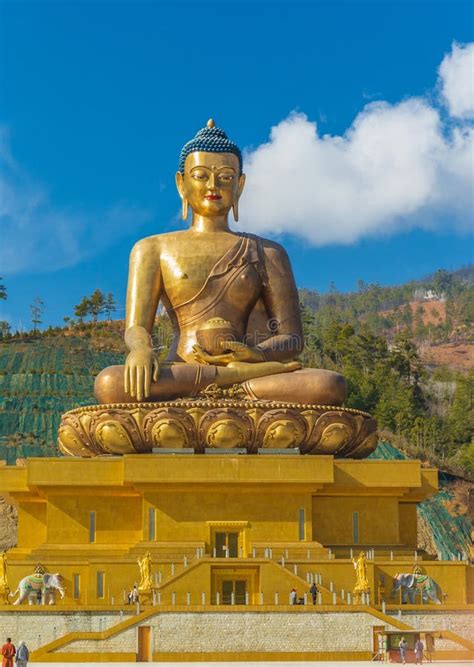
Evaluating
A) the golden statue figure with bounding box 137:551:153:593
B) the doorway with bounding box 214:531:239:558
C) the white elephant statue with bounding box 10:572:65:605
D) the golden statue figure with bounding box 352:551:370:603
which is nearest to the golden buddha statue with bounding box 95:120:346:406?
the doorway with bounding box 214:531:239:558

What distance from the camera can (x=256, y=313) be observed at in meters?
19.9

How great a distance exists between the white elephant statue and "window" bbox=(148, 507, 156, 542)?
149 cm

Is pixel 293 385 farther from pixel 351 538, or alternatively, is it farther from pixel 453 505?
pixel 453 505

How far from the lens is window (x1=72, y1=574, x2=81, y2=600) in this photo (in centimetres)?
1656

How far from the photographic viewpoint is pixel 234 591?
627 inches

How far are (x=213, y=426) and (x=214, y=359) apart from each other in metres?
1.43

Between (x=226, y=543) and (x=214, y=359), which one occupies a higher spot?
(x=214, y=359)

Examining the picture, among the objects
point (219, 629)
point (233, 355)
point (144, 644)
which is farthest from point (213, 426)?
point (144, 644)

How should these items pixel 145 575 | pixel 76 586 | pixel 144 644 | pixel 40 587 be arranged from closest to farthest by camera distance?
1. pixel 144 644
2. pixel 145 575
3. pixel 40 587
4. pixel 76 586

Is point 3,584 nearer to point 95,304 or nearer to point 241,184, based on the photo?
point 241,184

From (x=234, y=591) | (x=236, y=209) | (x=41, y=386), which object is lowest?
(x=234, y=591)

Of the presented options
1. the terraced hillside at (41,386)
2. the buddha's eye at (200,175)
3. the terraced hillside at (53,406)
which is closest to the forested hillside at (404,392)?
the terraced hillside at (53,406)

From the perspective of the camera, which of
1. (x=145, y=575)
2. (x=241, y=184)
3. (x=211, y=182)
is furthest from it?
(x=241, y=184)

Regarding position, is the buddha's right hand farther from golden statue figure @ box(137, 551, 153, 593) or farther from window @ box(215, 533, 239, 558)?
golden statue figure @ box(137, 551, 153, 593)
